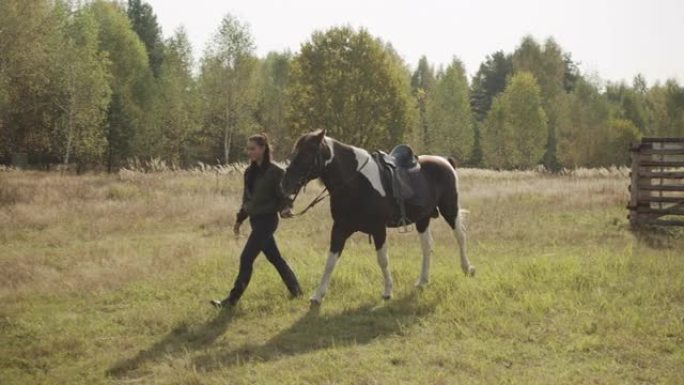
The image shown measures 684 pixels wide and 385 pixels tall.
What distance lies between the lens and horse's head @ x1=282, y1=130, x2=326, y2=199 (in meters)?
7.02

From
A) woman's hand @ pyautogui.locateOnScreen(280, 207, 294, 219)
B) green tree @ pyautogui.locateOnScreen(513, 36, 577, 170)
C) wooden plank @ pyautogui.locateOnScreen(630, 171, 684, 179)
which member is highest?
green tree @ pyautogui.locateOnScreen(513, 36, 577, 170)

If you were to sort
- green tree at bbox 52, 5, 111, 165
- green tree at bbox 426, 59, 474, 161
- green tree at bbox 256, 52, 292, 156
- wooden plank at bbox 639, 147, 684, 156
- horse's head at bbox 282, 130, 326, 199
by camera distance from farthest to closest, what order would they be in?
1. green tree at bbox 426, 59, 474, 161
2. green tree at bbox 256, 52, 292, 156
3. green tree at bbox 52, 5, 111, 165
4. wooden plank at bbox 639, 147, 684, 156
5. horse's head at bbox 282, 130, 326, 199

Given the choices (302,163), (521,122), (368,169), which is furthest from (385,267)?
(521,122)

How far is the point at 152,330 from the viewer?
6.97 meters

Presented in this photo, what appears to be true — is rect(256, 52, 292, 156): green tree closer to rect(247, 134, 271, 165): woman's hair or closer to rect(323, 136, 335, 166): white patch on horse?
rect(247, 134, 271, 165): woman's hair

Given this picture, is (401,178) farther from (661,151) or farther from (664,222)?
(661,151)

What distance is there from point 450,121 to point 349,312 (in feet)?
154

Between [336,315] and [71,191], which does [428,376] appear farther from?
[71,191]

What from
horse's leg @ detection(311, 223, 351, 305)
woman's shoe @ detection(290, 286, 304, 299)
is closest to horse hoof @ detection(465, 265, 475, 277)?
horse's leg @ detection(311, 223, 351, 305)

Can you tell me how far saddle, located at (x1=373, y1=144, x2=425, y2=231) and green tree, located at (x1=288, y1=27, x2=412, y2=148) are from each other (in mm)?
27123

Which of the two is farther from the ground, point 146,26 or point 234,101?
point 146,26

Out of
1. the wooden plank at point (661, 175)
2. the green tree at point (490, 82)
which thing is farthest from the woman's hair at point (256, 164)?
the green tree at point (490, 82)

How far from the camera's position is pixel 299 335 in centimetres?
657

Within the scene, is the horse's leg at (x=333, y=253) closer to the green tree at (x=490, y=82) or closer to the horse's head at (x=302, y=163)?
the horse's head at (x=302, y=163)
